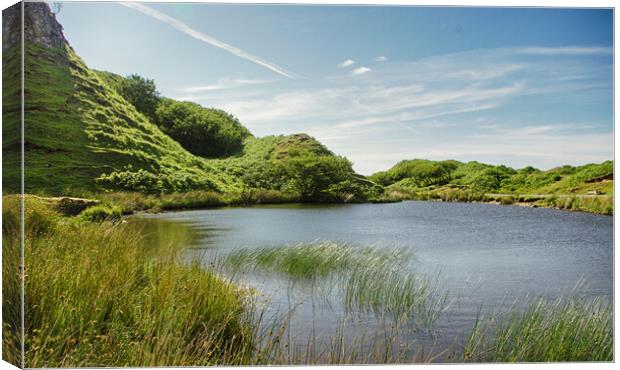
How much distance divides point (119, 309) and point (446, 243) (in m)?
3.03

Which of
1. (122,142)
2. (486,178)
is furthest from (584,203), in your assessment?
(122,142)

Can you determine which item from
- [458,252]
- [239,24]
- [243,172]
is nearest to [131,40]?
[239,24]

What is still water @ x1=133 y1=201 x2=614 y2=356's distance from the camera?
539cm

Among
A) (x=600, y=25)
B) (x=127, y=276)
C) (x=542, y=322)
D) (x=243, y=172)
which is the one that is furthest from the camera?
(x=243, y=172)

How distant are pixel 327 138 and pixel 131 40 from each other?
1909 millimetres

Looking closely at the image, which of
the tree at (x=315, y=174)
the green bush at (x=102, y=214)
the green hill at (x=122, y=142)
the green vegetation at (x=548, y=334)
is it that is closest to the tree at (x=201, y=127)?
the green hill at (x=122, y=142)

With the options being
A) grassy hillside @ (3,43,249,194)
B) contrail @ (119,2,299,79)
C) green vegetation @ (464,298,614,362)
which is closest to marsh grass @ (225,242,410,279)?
grassy hillside @ (3,43,249,194)

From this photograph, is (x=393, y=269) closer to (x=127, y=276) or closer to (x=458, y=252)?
(x=458, y=252)

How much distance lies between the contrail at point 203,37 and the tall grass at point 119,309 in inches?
72.7

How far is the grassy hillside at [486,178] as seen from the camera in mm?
5895

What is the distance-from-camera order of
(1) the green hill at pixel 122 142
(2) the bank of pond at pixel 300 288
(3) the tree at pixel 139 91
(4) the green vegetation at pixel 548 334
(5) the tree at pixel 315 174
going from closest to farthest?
(2) the bank of pond at pixel 300 288 → (4) the green vegetation at pixel 548 334 → (1) the green hill at pixel 122 142 → (3) the tree at pixel 139 91 → (5) the tree at pixel 315 174

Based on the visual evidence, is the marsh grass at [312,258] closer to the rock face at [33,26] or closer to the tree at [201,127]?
the tree at [201,127]

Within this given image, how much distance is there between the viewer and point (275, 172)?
6.45m

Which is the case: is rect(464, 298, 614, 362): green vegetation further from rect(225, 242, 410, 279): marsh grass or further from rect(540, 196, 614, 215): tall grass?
rect(225, 242, 410, 279): marsh grass
